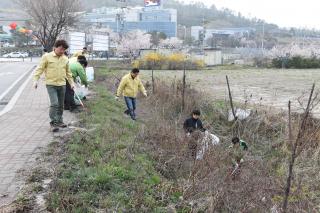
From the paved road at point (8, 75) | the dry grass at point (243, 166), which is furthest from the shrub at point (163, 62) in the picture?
the dry grass at point (243, 166)

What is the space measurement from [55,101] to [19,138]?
1.07 meters

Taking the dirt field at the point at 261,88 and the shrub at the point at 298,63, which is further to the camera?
the shrub at the point at 298,63

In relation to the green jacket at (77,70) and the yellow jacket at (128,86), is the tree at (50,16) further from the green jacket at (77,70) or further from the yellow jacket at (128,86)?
the yellow jacket at (128,86)

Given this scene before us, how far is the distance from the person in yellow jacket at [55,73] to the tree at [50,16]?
3216 centimetres

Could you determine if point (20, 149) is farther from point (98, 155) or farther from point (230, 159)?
point (230, 159)

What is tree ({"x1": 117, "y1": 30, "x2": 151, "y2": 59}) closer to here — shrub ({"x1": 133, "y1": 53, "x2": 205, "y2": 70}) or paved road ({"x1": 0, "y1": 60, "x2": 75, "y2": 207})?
shrub ({"x1": 133, "y1": 53, "x2": 205, "y2": 70})

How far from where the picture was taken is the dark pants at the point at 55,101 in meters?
8.21

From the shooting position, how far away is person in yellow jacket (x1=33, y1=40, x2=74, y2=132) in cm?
807

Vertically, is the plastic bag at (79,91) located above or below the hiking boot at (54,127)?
above

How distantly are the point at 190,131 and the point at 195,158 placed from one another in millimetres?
1712

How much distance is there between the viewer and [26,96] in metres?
14.1

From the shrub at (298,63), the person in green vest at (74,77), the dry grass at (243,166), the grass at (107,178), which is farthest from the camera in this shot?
the shrub at (298,63)

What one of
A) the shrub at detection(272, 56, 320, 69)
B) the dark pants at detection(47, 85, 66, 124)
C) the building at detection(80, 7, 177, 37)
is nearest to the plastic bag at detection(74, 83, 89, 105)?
the dark pants at detection(47, 85, 66, 124)

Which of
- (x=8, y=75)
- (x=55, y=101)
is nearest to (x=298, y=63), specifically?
(x=8, y=75)
